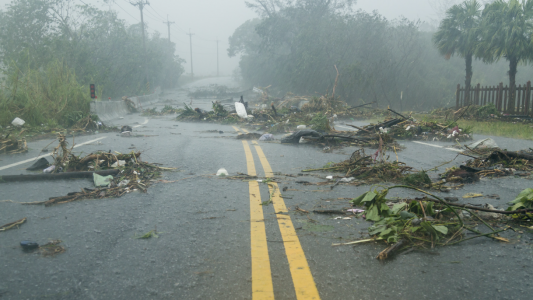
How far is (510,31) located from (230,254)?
23.6m

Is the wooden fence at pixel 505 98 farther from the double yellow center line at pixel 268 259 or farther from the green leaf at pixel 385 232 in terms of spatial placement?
the green leaf at pixel 385 232

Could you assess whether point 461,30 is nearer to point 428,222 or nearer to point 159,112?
point 159,112

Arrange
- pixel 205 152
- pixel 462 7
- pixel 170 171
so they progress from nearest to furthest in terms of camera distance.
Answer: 1. pixel 170 171
2. pixel 205 152
3. pixel 462 7

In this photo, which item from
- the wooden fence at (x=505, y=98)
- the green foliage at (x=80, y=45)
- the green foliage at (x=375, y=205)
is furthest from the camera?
the green foliage at (x=80, y=45)

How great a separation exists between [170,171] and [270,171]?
1.63m

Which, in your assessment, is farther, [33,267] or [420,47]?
[420,47]

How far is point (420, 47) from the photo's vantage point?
3688cm

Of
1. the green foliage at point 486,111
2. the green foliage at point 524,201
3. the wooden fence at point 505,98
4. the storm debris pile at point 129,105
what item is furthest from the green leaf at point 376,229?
the storm debris pile at point 129,105

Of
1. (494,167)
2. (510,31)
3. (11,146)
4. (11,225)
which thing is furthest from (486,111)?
(11,225)

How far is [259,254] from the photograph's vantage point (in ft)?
10.4

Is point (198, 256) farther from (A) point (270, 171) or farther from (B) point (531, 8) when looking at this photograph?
(B) point (531, 8)

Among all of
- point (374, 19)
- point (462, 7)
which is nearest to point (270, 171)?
point (462, 7)

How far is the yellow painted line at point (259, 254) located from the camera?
8.50 feet

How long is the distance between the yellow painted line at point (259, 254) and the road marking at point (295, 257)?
0.17 meters
